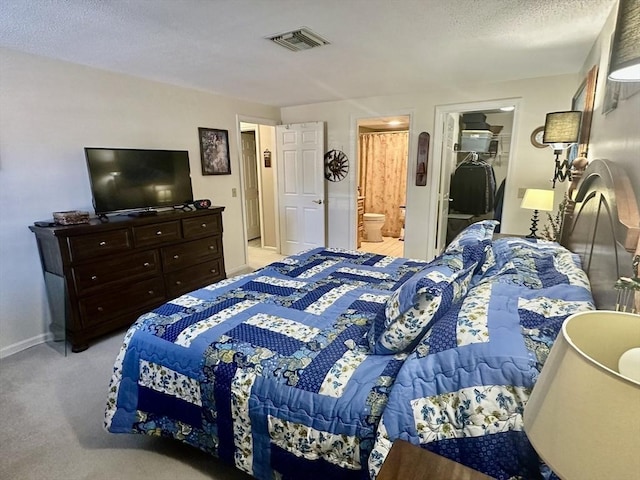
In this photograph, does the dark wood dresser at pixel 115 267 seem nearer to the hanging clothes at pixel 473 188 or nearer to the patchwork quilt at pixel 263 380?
the patchwork quilt at pixel 263 380

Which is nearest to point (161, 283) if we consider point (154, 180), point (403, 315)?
point (154, 180)

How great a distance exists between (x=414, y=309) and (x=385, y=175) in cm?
562

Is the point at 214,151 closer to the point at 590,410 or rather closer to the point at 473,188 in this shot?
the point at 473,188

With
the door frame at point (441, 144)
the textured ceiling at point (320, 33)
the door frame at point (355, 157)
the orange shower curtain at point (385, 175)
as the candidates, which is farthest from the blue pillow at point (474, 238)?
the orange shower curtain at point (385, 175)

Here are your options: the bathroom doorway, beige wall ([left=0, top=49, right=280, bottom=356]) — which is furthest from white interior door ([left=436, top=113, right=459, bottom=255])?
beige wall ([left=0, top=49, right=280, bottom=356])

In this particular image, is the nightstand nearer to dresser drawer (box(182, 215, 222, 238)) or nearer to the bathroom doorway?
dresser drawer (box(182, 215, 222, 238))

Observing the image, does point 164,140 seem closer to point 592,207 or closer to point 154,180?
point 154,180

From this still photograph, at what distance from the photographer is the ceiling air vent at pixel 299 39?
223 cm

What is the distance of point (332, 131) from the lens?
15.7 feet

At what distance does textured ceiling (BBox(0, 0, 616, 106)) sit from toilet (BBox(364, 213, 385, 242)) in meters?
2.96

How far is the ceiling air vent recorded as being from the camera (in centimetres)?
223

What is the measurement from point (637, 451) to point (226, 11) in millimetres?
2367

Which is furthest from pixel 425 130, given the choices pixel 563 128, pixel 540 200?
pixel 563 128

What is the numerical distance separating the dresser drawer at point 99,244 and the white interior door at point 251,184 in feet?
11.8
